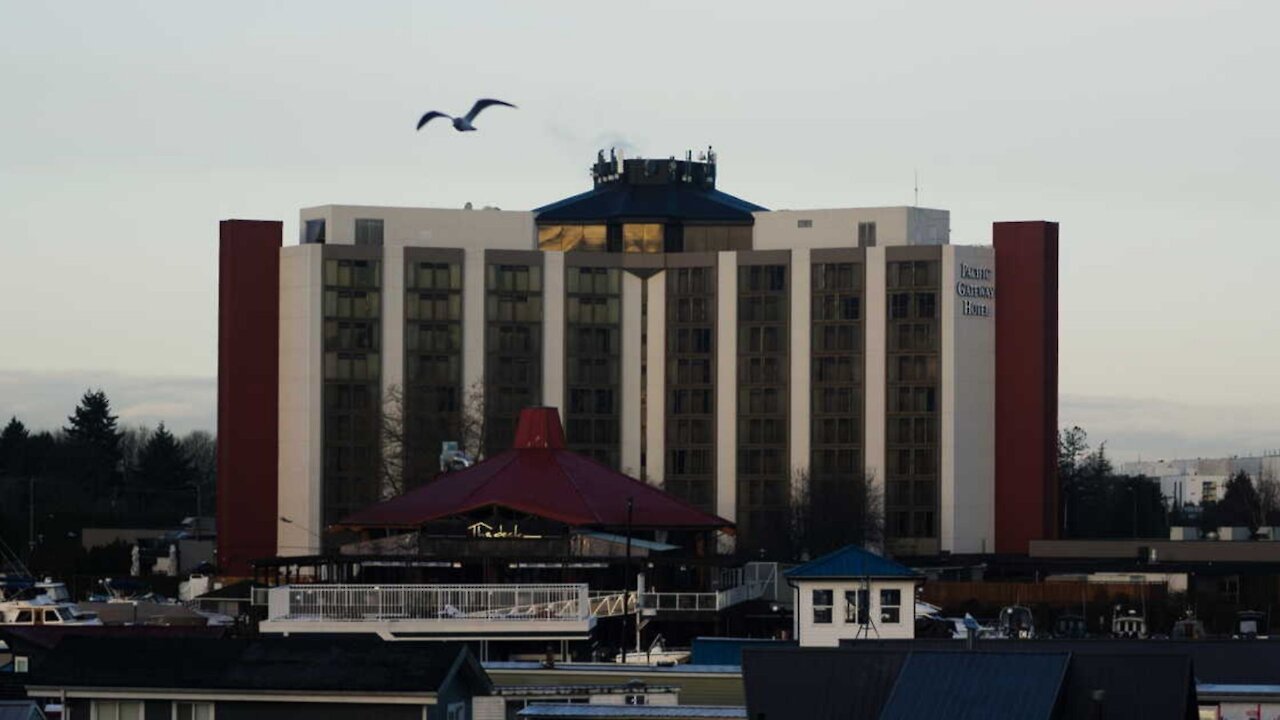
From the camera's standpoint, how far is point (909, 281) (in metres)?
179

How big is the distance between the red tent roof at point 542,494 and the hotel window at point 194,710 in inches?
2046

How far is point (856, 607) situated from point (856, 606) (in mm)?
27

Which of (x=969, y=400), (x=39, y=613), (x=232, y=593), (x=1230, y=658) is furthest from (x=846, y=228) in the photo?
(x=1230, y=658)

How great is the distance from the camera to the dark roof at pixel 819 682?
48.8 metres

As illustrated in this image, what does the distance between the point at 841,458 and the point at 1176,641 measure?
119m

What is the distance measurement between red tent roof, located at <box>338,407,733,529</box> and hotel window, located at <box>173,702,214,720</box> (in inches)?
2046

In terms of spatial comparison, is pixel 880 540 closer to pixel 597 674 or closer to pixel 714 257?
pixel 714 257

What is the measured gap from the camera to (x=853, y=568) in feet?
249

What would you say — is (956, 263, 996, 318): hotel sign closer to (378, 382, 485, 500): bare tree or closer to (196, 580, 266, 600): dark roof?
(378, 382, 485, 500): bare tree

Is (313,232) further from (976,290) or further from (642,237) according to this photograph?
(976,290)

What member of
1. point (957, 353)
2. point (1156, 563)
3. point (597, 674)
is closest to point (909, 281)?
point (957, 353)

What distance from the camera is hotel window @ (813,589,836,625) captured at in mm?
76562

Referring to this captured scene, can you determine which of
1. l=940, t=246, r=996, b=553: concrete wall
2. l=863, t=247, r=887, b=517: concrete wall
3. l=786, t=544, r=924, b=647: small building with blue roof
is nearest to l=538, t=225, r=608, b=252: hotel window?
l=863, t=247, r=887, b=517: concrete wall

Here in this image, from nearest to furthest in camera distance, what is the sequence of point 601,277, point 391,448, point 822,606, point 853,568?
1. point 853,568
2. point 822,606
3. point 391,448
4. point 601,277
